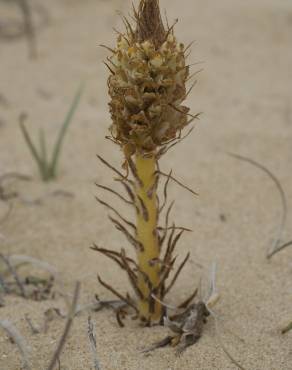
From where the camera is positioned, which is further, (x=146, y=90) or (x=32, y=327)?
(x=32, y=327)

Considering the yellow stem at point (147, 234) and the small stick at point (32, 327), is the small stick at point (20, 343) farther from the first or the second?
the yellow stem at point (147, 234)

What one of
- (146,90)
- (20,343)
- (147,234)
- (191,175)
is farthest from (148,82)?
(191,175)

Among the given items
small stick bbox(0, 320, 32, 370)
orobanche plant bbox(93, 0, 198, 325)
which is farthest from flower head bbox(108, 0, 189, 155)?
small stick bbox(0, 320, 32, 370)

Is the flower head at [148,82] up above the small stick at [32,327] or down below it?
above

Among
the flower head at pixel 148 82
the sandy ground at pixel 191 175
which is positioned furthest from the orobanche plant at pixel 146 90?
the sandy ground at pixel 191 175

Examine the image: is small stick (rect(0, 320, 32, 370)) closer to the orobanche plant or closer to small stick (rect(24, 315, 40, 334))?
small stick (rect(24, 315, 40, 334))

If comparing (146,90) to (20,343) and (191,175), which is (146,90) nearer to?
(20,343)
